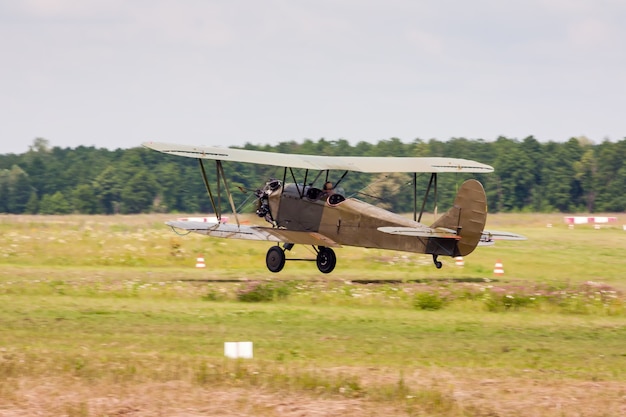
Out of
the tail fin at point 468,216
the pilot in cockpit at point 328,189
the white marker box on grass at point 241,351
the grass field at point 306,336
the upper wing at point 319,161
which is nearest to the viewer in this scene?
the grass field at point 306,336

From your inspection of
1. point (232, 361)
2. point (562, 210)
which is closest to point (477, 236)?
point (232, 361)

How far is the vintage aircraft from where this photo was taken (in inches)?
1054

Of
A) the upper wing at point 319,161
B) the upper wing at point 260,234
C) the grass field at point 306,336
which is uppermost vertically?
the upper wing at point 319,161

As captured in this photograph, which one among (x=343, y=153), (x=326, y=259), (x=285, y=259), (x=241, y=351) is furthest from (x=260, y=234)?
(x=343, y=153)

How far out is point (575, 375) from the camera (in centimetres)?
1616

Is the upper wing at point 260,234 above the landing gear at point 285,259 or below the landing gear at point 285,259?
above

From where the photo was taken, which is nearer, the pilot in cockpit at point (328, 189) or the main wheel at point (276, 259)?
the pilot in cockpit at point (328, 189)

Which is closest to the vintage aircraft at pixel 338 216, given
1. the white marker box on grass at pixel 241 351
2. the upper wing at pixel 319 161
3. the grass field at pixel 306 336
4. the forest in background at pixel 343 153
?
the upper wing at pixel 319 161

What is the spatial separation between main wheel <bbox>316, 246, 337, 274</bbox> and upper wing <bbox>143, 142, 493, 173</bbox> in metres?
2.58

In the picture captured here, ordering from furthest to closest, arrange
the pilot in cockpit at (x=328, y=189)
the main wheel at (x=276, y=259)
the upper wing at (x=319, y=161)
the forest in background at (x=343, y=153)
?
1. the forest in background at (x=343, y=153)
2. the main wheel at (x=276, y=259)
3. the pilot in cockpit at (x=328, y=189)
4. the upper wing at (x=319, y=161)

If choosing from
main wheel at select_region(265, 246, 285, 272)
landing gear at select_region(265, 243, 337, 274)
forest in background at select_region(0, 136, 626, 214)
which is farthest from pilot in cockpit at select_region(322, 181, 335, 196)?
forest in background at select_region(0, 136, 626, 214)

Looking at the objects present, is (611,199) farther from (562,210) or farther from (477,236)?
(477,236)

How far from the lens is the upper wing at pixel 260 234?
2873cm

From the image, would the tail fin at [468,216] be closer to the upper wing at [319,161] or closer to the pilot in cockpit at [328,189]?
the upper wing at [319,161]
